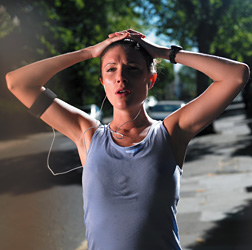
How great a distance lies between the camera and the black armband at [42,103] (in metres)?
1.46

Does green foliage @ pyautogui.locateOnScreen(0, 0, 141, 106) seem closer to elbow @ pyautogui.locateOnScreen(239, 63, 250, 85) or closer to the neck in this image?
the neck

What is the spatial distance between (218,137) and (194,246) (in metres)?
11.0

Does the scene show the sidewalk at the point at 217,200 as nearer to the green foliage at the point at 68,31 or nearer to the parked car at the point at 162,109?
the green foliage at the point at 68,31

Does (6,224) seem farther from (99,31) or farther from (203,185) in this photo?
(99,31)

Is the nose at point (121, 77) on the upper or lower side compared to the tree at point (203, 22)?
upper

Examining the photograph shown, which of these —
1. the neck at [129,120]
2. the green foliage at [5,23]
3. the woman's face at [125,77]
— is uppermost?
the woman's face at [125,77]

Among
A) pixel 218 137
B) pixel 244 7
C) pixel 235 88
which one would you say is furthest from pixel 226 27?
pixel 235 88

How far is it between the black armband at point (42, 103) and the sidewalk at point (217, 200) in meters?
3.39

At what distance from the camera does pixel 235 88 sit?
137 cm

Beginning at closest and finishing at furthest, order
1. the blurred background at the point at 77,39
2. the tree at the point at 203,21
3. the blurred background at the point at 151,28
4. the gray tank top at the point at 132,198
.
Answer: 1. the gray tank top at the point at 132,198
2. the blurred background at the point at 77,39
3. the blurred background at the point at 151,28
4. the tree at the point at 203,21

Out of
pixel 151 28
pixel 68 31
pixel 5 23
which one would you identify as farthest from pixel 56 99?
pixel 151 28

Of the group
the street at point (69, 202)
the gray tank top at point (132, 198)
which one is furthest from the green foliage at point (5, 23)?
the gray tank top at point (132, 198)

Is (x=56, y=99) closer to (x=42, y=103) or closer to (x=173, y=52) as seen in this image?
(x=42, y=103)

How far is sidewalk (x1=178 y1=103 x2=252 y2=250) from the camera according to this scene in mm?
4699
